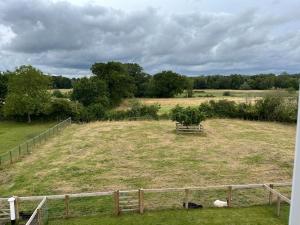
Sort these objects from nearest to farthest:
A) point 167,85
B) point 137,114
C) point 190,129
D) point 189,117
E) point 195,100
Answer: point 190,129
point 189,117
point 137,114
point 195,100
point 167,85

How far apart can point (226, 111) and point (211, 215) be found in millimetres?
30071

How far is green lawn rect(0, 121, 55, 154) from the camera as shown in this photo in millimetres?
25484

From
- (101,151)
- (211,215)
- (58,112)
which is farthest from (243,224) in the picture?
(58,112)

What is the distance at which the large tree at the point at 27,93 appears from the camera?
3897 centimetres

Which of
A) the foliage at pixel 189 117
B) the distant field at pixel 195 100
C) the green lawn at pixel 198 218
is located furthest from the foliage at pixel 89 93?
the green lawn at pixel 198 218

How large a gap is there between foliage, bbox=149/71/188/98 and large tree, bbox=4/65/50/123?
32.8 m

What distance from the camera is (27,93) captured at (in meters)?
40.2

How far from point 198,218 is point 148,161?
843 cm

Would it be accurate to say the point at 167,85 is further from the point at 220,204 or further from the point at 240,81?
the point at 220,204

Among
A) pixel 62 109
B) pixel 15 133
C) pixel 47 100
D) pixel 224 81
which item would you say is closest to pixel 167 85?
pixel 224 81

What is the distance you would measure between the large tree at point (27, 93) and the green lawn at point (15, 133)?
5.35 ft

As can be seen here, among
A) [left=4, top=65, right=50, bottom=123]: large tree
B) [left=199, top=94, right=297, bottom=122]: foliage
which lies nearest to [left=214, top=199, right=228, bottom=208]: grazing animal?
[left=199, top=94, right=297, bottom=122]: foliage

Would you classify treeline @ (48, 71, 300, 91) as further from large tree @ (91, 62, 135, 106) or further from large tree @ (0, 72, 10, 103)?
large tree @ (0, 72, 10, 103)

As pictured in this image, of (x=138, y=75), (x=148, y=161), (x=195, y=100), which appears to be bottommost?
(x=148, y=161)
